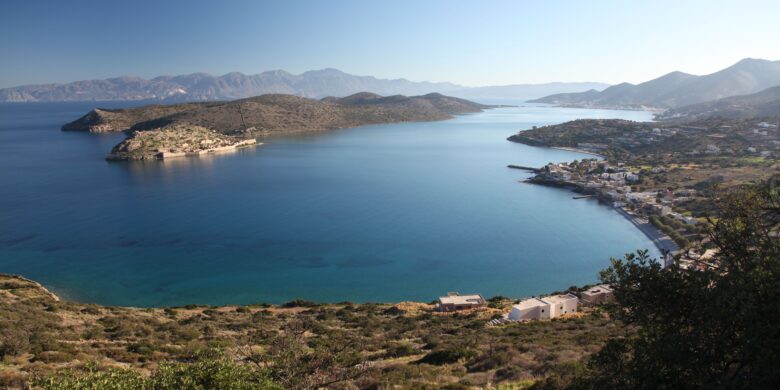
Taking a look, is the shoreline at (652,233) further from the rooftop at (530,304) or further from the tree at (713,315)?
the tree at (713,315)

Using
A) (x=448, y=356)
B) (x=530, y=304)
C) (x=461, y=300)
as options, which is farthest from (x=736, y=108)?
(x=448, y=356)

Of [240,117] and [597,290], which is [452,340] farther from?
[240,117]

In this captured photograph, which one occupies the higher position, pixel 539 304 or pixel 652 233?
pixel 539 304

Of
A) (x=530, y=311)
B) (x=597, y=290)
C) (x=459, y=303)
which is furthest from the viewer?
(x=597, y=290)

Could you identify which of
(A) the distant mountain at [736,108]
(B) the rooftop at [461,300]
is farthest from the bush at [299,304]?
(A) the distant mountain at [736,108]

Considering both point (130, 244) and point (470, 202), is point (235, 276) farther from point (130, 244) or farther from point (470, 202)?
point (470, 202)

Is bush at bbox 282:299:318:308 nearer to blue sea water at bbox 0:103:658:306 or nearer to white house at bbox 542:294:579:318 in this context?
blue sea water at bbox 0:103:658:306

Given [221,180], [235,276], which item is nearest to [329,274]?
[235,276]
